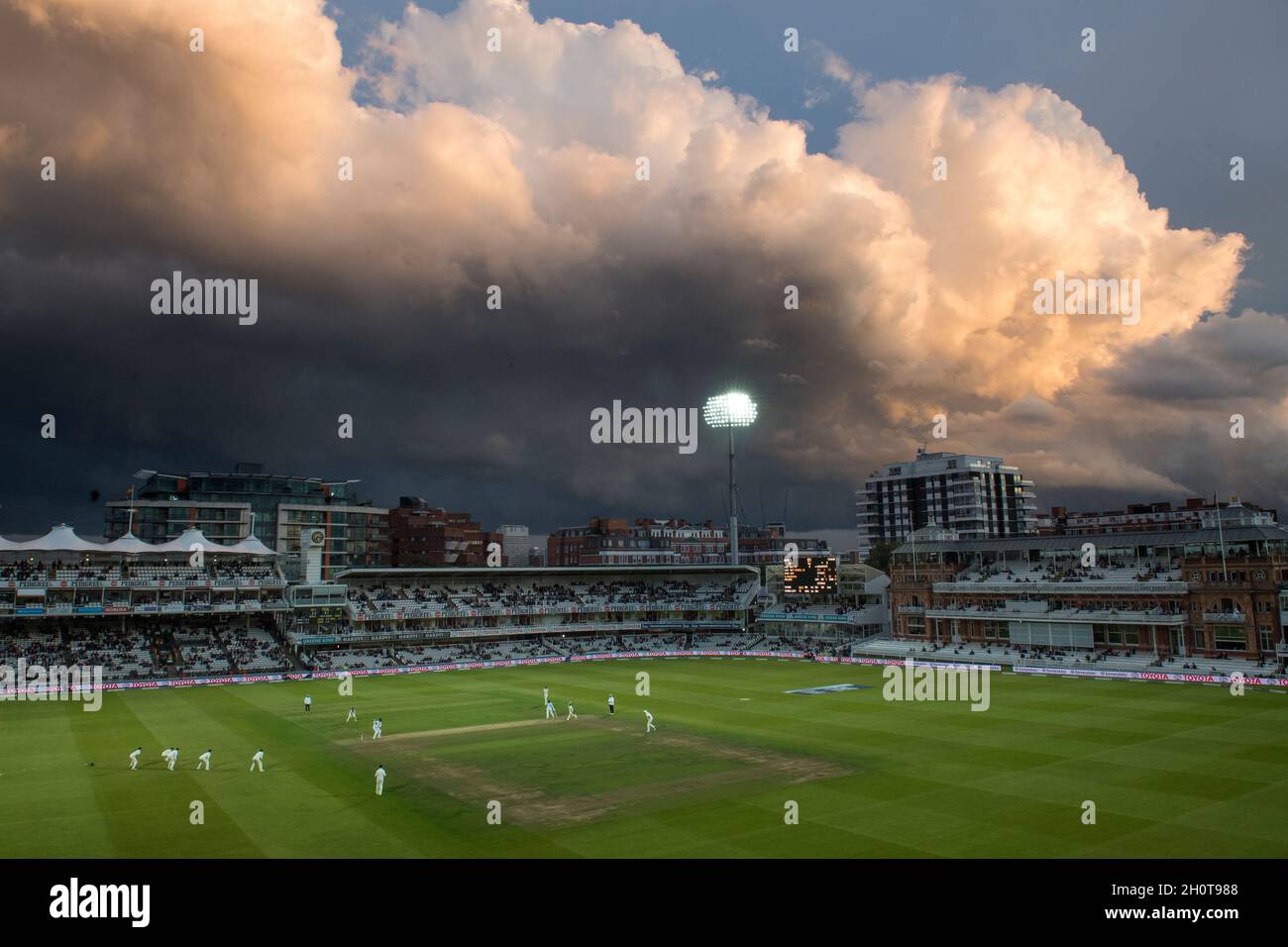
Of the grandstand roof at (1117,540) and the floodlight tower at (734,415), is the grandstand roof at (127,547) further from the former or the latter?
the grandstand roof at (1117,540)

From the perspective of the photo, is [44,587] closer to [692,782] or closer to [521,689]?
[521,689]

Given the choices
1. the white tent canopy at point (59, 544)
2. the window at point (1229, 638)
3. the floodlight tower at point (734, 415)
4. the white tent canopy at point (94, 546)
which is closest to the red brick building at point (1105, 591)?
the window at point (1229, 638)

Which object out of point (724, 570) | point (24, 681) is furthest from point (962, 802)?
point (724, 570)

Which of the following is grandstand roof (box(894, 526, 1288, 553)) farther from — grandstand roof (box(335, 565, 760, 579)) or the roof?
the roof

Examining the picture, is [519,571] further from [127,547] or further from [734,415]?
[127,547]

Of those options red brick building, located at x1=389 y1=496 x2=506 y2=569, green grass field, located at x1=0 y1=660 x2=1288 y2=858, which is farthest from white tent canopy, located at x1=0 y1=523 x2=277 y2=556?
red brick building, located at x1=389 y1=496 x2=506 y2=569

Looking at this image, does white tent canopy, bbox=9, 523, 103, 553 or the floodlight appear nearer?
white tent canopy, bbox=9, 523, 103, 553
